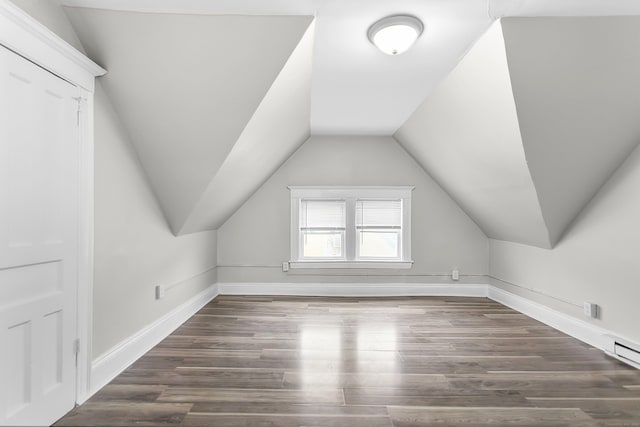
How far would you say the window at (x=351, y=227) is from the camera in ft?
17.7

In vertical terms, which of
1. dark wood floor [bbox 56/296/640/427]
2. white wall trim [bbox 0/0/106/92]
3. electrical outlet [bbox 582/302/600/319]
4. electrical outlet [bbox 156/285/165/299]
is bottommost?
dark wood floor [bbox 56/296/640/427]

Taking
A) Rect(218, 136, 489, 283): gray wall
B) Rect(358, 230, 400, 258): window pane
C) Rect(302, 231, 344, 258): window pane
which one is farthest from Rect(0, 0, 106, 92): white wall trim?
Rect(358, 230, 400, 258): window pane

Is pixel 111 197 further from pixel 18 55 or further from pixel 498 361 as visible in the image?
pixel 498 361

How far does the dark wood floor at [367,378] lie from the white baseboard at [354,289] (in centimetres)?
123

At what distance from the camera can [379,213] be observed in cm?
546

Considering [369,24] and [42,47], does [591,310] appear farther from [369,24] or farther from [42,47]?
[42,47]

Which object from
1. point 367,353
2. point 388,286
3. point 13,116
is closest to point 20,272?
point 13,116

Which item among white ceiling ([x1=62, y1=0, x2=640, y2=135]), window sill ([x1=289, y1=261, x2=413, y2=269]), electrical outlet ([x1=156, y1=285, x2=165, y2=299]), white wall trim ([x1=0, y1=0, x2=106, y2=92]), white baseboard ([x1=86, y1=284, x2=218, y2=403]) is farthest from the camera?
window sill ([x1=289, y1=261, x2=413, y2=269])

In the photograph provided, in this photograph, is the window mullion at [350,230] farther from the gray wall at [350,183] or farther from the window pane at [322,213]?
the gray wall at [350,183]

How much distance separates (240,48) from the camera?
2.46 m

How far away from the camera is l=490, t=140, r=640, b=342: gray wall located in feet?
9.64

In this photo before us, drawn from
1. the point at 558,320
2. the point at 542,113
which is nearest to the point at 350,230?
the point at 558,320

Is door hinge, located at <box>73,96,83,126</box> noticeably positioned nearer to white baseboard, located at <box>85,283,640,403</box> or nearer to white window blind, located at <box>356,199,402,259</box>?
white baseboard, located at <box>85,283,640,403</box>

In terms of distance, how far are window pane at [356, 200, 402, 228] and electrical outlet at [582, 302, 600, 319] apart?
2.51m
